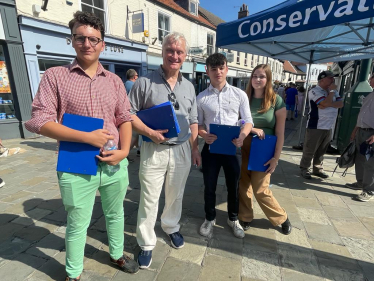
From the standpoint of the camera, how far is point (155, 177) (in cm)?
196

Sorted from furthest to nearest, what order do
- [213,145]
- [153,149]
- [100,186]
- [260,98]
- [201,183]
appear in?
[201,183] < [260,98] < [213,145] < [153,149] < [100,186]

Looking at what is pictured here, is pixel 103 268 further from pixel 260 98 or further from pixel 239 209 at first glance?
pixel 260 98

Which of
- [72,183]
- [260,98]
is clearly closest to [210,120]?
[260,98]

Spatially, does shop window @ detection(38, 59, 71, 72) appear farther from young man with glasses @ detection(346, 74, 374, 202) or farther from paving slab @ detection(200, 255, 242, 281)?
young man with glasses @ detection(346, 74, 374, 202)

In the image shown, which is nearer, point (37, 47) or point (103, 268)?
point (103, 268)

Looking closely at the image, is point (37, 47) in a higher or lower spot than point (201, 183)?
higher

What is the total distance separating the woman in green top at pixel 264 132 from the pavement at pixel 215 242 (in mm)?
268

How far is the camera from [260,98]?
95.5 inches

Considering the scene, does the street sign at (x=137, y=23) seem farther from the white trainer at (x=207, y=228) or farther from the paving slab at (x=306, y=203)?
the white trainer at (x=207, y=228)

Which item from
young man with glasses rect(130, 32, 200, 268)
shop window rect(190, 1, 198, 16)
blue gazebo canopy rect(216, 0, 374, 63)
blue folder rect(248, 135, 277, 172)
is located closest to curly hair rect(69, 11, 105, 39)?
young man with glasses rect(130, 32, 200, 268)

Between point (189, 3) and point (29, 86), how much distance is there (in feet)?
40.1

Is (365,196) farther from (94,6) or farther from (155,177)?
(94,6)

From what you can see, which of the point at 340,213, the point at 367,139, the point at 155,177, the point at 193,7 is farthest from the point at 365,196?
the point at 193,7

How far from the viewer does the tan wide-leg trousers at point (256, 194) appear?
7.95 feet
